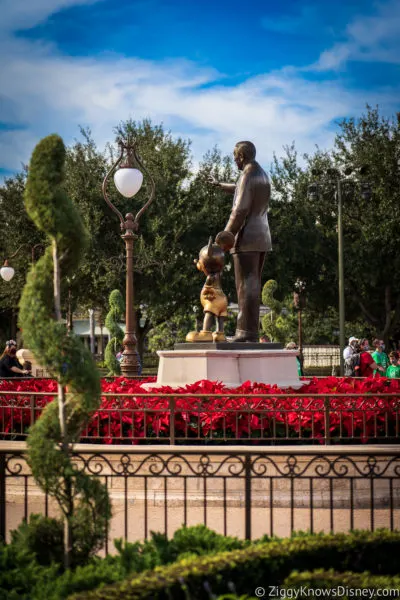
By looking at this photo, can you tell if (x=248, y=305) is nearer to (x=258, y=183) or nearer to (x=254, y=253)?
(x=254, y=253)

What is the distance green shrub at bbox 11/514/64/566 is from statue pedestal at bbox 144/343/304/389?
6.60 metres

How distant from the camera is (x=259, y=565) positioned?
15.5 feet

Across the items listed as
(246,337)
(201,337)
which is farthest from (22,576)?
(246,337)

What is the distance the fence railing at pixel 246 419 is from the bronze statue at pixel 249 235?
265 cm

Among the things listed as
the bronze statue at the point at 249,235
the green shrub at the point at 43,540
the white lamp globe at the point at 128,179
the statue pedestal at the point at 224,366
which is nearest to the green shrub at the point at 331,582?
the green shrub at the point at 43,540

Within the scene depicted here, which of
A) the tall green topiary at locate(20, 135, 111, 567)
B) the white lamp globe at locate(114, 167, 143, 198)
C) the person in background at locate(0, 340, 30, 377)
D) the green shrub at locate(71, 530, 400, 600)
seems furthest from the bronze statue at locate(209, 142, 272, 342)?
the green shrub at locate(71, 530, 400, 600)

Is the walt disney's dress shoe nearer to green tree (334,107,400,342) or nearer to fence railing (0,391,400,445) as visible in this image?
fence railing (0,391,400,445)

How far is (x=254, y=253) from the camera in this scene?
500 inches

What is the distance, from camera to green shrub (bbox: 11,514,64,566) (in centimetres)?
516

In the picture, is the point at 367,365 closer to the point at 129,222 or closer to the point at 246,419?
the point at 129,222

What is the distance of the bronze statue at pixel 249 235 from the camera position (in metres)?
12.6

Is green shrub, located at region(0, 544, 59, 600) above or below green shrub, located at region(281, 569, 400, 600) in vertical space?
below

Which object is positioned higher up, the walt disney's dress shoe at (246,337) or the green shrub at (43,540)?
the walt disney's dress shoe at (246,337)

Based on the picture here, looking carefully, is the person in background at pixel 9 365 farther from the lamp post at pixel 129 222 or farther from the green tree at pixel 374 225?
the green tree at pixel 374 225
